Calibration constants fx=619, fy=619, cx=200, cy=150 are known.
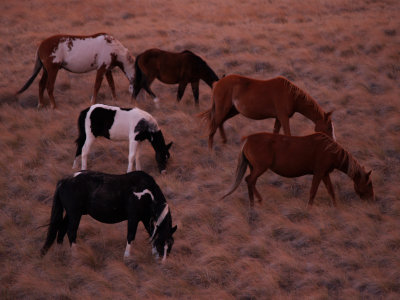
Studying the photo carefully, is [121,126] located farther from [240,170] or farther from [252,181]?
[252,181]

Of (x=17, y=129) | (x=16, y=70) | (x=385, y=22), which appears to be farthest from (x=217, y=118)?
(x=385, y=22)

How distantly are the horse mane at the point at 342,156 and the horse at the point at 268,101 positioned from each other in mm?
1418

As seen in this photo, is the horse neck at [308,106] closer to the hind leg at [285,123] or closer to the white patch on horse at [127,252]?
the hind leg at [285,123]

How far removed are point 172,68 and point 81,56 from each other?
215cm

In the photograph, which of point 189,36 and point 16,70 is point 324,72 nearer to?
point 189,36

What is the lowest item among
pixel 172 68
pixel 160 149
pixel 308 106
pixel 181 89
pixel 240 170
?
pixel 160 149

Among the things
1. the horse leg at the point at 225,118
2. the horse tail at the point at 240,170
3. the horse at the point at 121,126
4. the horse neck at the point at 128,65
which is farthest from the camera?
the horse neck at the point at 128,65

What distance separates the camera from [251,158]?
991 centimetres

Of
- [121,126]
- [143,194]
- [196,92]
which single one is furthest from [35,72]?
[143,194]

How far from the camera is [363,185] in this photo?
400 inches

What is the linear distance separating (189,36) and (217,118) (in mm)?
7531

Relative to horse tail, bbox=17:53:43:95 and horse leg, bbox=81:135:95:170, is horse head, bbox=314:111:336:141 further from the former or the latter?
horse tail, bbox=17:53:43:95

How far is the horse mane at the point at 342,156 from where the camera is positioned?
32.5ft

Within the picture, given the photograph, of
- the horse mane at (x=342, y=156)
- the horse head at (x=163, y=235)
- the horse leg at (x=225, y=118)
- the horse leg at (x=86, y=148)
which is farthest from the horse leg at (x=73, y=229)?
the horse leg at (x=225, y=118)
